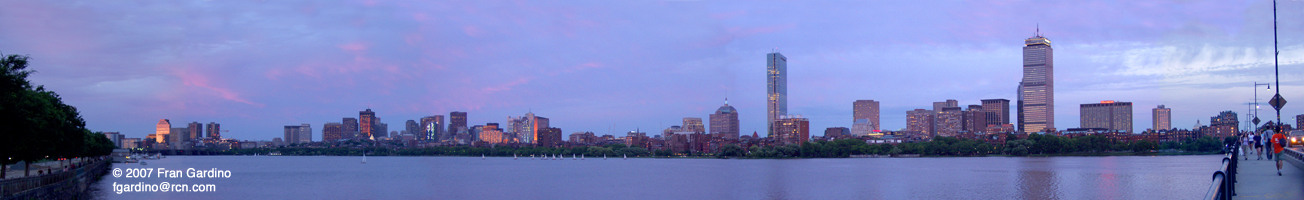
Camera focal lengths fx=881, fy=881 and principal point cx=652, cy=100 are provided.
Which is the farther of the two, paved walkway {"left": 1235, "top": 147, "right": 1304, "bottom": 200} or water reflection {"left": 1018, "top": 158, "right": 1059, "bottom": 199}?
water reflection {"left": 1018, "top": 158, "right": 1059, "bottom": 199}

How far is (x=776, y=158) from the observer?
18062 cm

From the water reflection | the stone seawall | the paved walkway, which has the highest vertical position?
the paved walkway

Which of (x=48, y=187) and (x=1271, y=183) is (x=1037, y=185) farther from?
(x=48, y=187)

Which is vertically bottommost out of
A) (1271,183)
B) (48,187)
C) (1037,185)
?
(1037,185)

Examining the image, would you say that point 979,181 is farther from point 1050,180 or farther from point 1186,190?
point 1186,190

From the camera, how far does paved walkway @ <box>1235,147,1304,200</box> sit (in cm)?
1608

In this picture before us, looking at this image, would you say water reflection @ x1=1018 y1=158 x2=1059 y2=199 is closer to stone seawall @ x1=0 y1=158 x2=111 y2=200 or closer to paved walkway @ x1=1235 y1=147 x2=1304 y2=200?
paved walkway @ x1=1235 y1=147 x2=1304 y2=200

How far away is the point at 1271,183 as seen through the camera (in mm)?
19172

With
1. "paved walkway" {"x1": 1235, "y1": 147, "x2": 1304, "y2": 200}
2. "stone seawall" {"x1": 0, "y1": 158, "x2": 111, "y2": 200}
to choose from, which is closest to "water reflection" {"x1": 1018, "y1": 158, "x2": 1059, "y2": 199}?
"paved walkway" {"x1": 1235, "y1": 147, "x2": 1304, "y2": 200}

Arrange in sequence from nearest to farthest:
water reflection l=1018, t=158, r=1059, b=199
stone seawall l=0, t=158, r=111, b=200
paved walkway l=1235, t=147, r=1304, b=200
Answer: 1. paved walkway l=1235, t=147, r=1304, b=200
2. stone seawall l=0, t=158, r=111, b=200
3. water reflection l=1018, t=158, r=1059, b=199

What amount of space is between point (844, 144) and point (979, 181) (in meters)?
105

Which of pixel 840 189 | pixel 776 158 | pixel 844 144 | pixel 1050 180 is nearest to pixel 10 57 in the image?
pixel 840 189

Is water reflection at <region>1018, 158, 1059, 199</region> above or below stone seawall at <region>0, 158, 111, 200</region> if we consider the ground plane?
below

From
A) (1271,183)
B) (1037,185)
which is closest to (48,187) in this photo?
(1271,183)
